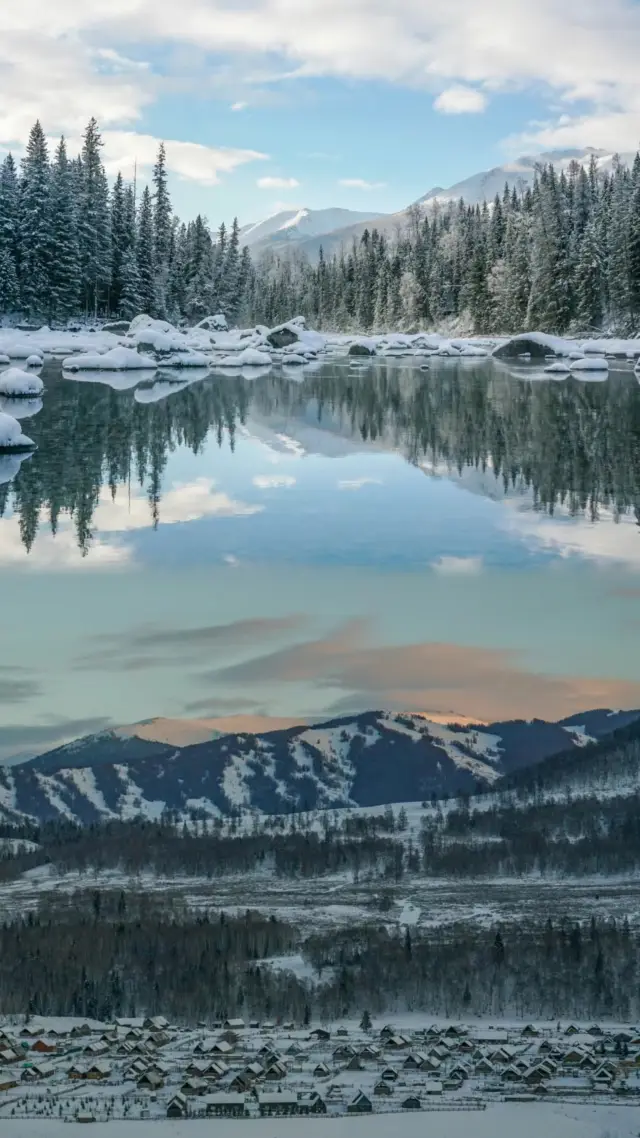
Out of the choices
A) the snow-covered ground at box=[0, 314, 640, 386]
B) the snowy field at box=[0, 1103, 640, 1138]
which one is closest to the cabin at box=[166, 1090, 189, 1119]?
the snowy field at box=[0, 1103, 640, 1138]

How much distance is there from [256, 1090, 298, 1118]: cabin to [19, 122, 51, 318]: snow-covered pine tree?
81.2 metres

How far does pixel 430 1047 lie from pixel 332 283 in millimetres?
157684

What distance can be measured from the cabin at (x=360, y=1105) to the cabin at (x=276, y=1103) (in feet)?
1.79

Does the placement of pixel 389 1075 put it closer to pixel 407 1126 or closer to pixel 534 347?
pixel 407 1126

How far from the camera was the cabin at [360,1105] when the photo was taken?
41.2ft

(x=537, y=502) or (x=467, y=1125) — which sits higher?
(x=537, y=502)

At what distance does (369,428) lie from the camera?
4006 centimetres

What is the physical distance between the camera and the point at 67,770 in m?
16.1

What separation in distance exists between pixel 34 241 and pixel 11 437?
6132 cm

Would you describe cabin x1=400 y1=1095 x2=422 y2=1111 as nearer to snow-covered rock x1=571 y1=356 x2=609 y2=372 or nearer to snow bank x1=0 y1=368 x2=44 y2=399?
snow bank x1=0 y1=368 x2=44 y2=399

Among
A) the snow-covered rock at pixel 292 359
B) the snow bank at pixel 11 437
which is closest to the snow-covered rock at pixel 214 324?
the snow-covered rock at pixel 292 359

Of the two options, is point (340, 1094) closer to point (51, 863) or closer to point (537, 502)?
point (51, 863)

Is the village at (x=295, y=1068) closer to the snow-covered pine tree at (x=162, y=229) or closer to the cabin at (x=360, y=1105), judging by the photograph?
the cabin at (x=360, y=1105)

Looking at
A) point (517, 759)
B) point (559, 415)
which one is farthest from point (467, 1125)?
point (559, 415)
